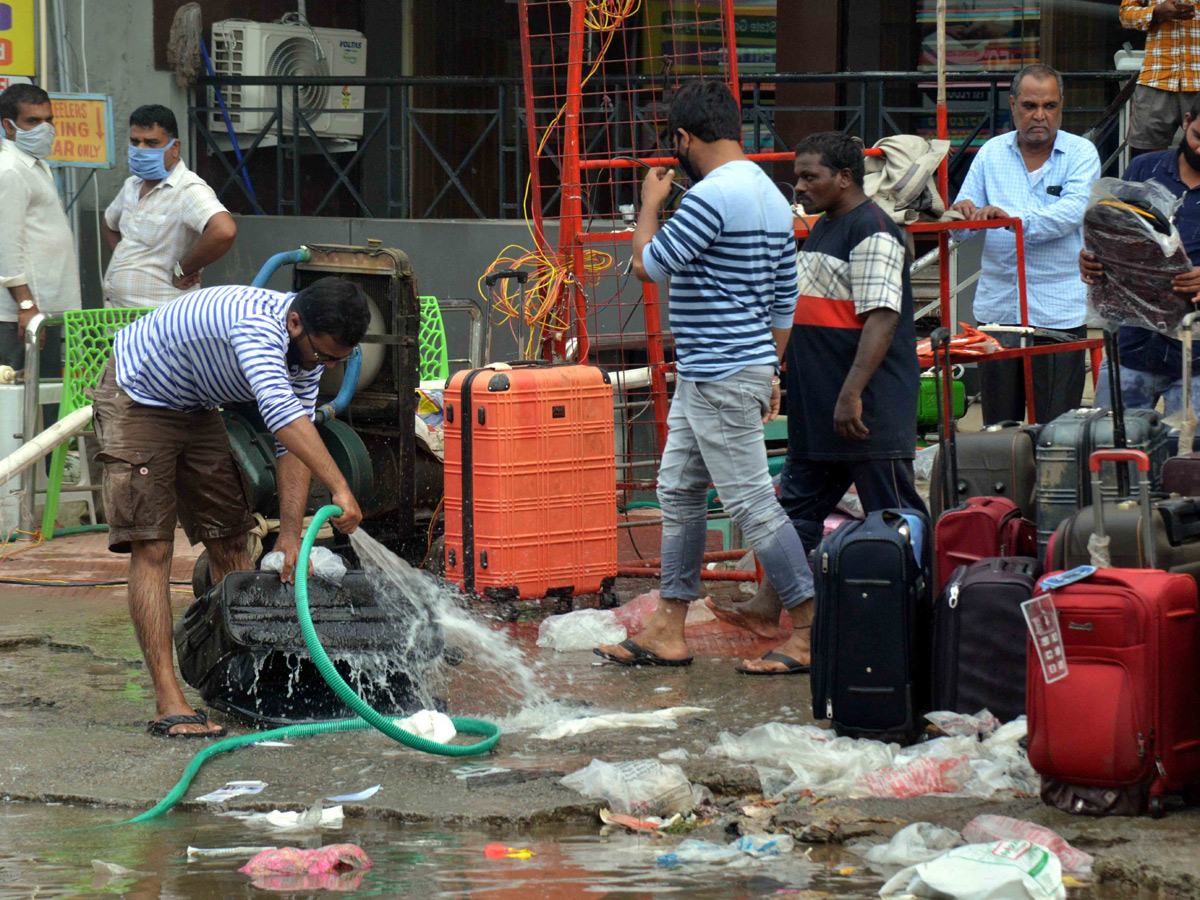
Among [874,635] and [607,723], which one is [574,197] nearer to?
[607,723]

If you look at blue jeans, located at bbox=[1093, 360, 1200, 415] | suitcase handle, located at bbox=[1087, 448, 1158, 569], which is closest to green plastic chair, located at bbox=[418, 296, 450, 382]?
blue jeans, located at bbox=[1093, 360, 1200, 415]

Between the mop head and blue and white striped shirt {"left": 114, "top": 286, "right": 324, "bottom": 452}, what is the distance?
788 centimetres

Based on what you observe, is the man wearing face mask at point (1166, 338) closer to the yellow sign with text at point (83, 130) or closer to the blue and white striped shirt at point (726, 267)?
the blue and white striped shirt at point (726, 267)

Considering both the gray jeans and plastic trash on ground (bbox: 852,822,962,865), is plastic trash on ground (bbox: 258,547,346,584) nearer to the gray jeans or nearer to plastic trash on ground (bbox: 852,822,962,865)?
the gray jeans

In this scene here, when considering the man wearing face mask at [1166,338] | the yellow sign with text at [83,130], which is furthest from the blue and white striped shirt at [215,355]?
the yellow sign with text at [83,130]

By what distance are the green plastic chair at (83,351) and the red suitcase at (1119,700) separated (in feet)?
19.4

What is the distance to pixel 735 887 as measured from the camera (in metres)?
3.65

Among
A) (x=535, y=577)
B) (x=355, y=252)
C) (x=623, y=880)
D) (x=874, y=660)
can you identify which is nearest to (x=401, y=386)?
(x=355, y=252)

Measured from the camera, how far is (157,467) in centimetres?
523

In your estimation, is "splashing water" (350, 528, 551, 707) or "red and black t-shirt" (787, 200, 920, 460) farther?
"red and black t-shirt" (787, 200, 920, 460)

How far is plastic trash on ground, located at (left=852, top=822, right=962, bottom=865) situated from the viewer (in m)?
3.72

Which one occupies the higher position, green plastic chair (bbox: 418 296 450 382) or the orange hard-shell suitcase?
green plastic chair (bbox: 418 296 450 382)

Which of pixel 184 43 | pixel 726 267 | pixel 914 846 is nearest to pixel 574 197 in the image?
pixel 726 267

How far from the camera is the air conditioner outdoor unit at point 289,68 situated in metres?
12.7
